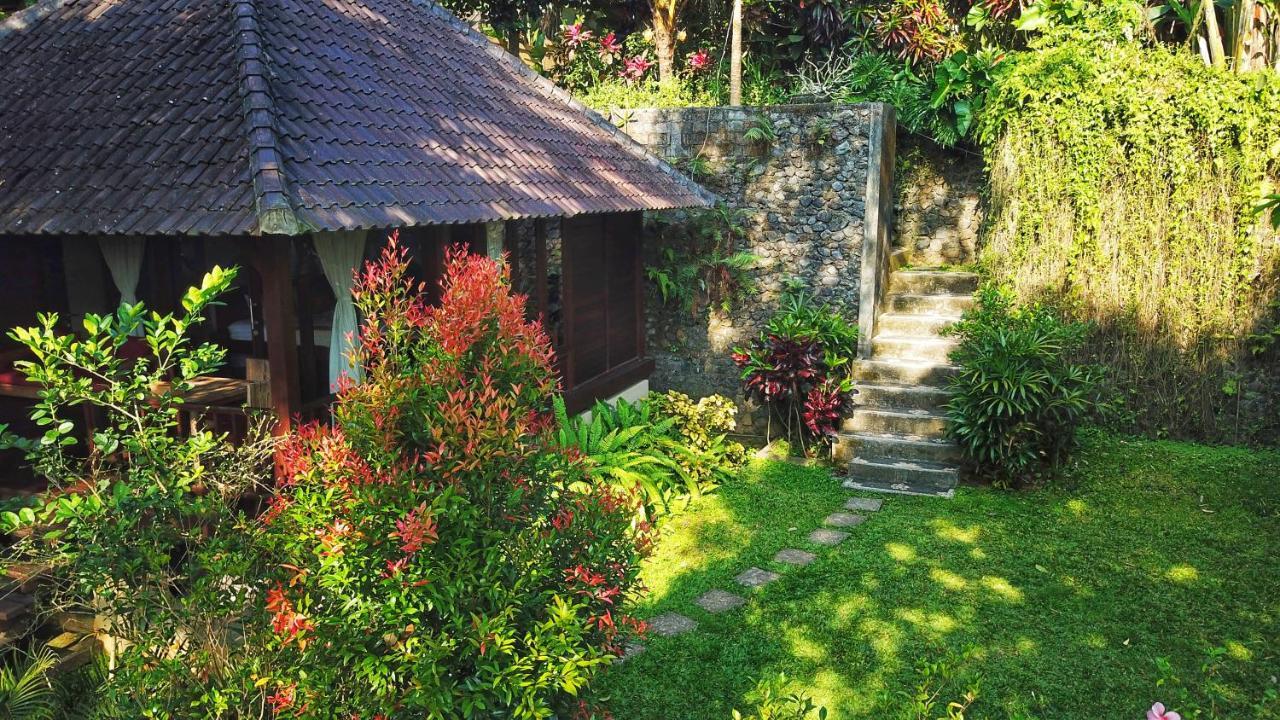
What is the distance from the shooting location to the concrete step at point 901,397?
972cm

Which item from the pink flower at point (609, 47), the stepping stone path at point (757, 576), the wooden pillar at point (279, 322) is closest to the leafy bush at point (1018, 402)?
the stepping stone path at point (757, 576)

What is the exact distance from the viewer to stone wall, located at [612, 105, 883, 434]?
11.0m

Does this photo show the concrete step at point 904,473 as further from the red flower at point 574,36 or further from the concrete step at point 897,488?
the red flower at point 574,36

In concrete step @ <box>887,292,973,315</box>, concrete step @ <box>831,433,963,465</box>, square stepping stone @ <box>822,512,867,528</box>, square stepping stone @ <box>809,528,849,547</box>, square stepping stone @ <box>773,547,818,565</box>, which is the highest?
concrete step @ <box>887,292,973,315</box>

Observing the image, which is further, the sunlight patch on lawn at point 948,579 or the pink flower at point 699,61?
the pink flower at point 699,61

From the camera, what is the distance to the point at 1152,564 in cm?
701

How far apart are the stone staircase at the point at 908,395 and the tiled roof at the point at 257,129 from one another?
11.1ft

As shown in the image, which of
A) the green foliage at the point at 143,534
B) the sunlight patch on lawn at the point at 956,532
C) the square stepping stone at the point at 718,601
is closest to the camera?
the green foliage at the point at 143,534

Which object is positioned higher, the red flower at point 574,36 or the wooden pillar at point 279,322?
the red flower at point 574,36

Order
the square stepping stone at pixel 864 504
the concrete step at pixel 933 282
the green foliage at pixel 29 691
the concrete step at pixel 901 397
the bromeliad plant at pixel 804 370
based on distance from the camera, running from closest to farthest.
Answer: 1. the green foliage at pixel 29 691
2. the square stepping stone at pixel 864 504
3. the concrete step at pixel 901 397
4. the bromeliad plant at pixel 804 370
5. the concrete step at pixel 933 282

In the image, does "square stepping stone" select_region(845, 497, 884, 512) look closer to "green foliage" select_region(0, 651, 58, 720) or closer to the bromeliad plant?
the bromeliad plant

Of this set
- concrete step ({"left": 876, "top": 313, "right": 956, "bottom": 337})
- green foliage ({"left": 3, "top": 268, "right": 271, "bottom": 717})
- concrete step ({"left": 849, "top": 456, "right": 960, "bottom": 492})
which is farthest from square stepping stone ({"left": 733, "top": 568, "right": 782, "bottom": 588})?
concrete step ({"left": 876, "top": 313, "right": 956, "bottom": 337})

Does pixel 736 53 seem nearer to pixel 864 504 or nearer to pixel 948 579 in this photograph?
pixel 864 504

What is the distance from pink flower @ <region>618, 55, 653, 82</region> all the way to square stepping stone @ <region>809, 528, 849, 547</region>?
7733mm
